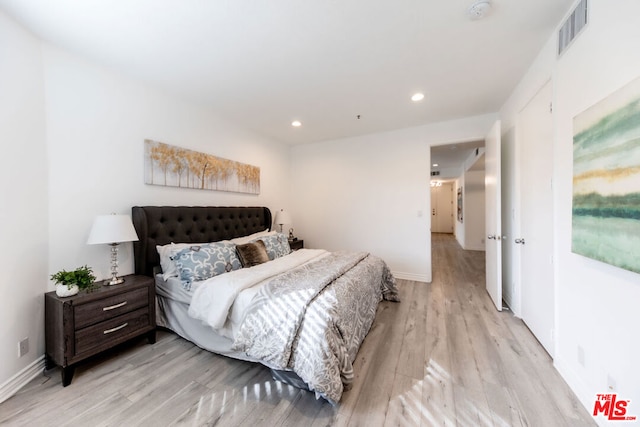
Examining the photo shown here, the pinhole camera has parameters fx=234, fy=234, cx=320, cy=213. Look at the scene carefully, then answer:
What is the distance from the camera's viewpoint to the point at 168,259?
234 centimetres

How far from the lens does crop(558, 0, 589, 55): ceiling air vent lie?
4.71 ft

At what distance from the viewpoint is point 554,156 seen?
1.78 metres

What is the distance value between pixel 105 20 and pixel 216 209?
6.40ft

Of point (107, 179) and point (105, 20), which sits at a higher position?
A: point (105, 20)

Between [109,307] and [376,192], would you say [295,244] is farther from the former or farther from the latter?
[109,307]

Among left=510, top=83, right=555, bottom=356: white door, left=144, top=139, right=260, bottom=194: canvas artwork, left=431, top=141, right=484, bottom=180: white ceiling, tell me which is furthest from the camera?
left=431, top=141, right=484, bottom=180: white ceiling

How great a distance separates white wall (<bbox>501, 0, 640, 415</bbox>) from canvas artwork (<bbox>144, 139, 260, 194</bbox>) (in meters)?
3.48

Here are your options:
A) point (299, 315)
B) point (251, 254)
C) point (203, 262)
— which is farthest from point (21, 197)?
point (299, 315)

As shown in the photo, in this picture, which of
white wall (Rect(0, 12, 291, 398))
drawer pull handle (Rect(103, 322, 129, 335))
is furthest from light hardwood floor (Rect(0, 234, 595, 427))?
white wall (Rect(0, 12, 291, 398))

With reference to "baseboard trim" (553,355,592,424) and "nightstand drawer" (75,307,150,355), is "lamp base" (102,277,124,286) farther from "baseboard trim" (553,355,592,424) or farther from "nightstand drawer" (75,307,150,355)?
"baseboard trim" (553,355,592,424)

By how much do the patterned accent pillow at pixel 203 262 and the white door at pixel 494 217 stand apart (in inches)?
114

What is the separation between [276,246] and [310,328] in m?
1.63

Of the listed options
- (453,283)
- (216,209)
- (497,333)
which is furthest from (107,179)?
(453,283)

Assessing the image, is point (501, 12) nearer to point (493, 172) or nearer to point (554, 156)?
point (554, 156)
